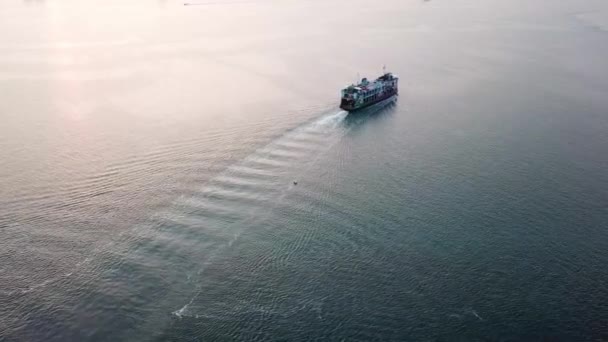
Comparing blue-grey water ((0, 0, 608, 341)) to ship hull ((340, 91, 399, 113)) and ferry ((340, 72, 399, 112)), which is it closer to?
ship hull ((340, 91, 399, 113))

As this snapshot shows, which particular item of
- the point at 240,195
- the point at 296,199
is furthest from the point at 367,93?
the point at 240,195

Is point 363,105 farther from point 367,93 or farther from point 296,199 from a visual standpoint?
point 296,199

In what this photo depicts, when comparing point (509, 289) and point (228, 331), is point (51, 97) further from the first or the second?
point (509, 289)

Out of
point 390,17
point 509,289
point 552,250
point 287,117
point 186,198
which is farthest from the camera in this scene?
point 390,17

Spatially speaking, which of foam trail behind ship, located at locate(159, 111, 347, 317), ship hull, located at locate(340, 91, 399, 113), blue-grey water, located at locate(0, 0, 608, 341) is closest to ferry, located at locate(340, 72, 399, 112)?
ship hull, located at locate(340, 91, 399, 113)

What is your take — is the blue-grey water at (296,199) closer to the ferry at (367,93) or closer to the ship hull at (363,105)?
the ship hull at (363,105)

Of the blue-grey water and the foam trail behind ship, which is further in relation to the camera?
the foam trail behind ship

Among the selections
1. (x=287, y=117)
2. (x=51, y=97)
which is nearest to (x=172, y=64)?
(x=51, y=97)
